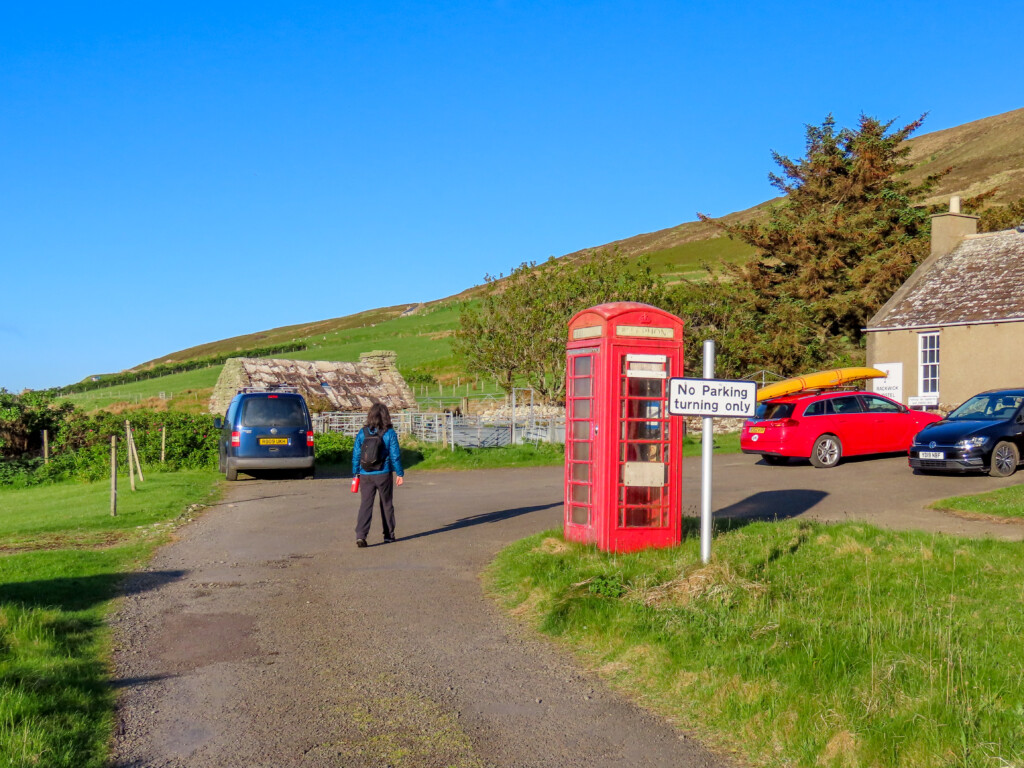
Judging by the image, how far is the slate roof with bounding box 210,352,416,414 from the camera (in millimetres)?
34250

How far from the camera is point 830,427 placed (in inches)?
824

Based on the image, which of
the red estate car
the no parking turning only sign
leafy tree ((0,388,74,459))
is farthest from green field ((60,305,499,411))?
the no parking turning only sign

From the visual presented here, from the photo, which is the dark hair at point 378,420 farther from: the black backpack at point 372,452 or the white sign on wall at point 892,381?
the white sign on wall at point 892,381

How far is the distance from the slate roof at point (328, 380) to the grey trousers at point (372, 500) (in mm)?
22537

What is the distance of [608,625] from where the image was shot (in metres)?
7.26

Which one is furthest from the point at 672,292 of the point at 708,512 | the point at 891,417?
the point at 708,512

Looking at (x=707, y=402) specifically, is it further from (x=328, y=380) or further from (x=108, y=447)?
(x=328, y=380)

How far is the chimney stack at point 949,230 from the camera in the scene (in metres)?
32.9

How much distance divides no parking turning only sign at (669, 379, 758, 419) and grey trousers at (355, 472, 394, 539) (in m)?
4.83

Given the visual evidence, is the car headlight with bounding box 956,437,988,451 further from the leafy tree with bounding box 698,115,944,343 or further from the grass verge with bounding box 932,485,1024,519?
the leafy tree with bounding box 698,115,944,343

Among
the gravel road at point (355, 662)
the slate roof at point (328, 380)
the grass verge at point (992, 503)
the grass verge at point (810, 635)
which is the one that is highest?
the slate roof at point (328, 380)

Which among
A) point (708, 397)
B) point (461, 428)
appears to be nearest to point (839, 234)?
point (461, 428)

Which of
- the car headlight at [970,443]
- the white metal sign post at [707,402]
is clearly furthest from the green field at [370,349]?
the white metal sign post at [707,402]

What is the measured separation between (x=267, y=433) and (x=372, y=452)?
976 cm
